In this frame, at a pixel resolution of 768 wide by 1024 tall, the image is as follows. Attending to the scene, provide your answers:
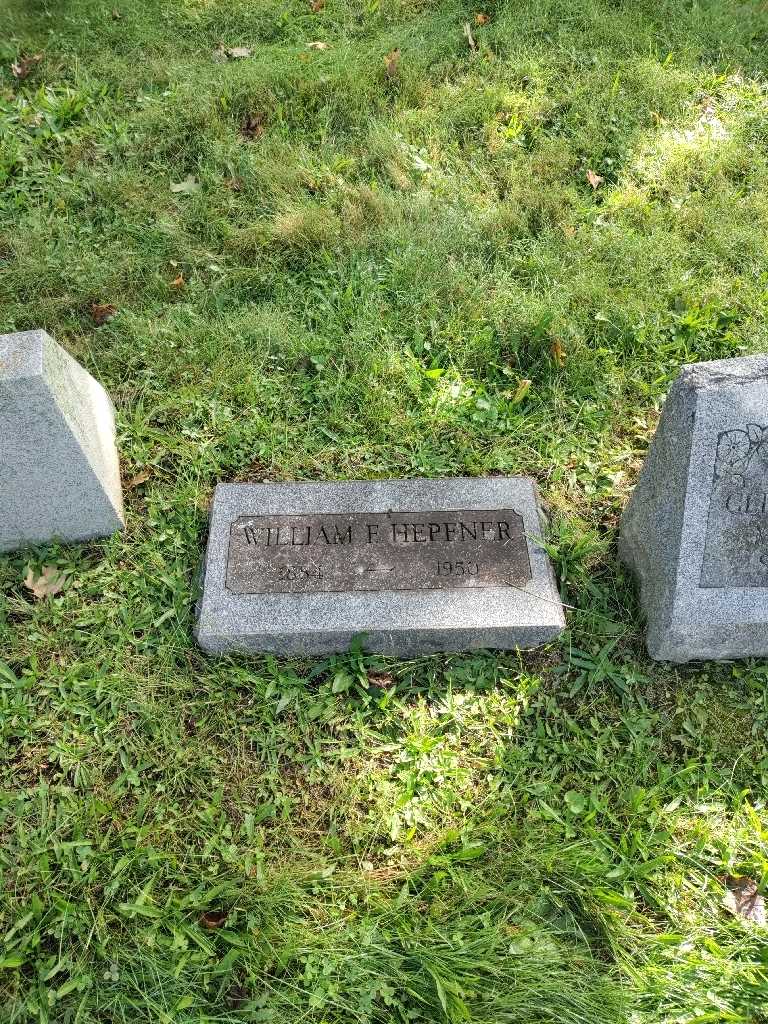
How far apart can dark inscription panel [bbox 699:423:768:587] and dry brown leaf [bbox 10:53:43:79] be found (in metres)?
4.69

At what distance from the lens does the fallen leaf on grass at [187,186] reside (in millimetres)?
3889

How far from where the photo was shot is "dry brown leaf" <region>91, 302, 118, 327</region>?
343 cm

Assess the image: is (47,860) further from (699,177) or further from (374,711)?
(699,177)

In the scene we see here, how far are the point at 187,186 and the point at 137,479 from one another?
1919 mm

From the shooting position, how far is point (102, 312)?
3.44 m

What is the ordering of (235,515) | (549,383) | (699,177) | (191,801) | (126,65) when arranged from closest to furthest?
(191,801) → (235,515) → (549,383) → (699,177) → (126,65)

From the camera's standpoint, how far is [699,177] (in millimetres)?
3953

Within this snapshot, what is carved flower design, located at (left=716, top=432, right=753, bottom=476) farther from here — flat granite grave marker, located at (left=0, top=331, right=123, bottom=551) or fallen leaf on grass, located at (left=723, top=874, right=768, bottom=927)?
flat granite grave marker, located at (left=0, top=331, right=123, bottom=551)

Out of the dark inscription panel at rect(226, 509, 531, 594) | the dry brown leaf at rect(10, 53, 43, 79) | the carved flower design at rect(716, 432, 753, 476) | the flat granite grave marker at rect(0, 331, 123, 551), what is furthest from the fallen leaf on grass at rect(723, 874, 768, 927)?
the dry brown leaf at rect(10, 53, 43, 79)

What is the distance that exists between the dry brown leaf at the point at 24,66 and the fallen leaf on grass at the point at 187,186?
4.85ft

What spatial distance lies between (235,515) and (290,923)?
4.49 ft

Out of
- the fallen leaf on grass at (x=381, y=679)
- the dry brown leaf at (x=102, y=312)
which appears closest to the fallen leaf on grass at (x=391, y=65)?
the dry brown leaf at (x=102, y=312)

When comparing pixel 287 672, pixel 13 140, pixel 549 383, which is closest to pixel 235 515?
pixel 287 672

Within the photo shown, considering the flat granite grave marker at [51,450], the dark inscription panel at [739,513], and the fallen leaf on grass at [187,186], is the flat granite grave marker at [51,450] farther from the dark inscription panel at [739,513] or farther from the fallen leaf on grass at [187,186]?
the dark inscription panel at [739,513]
